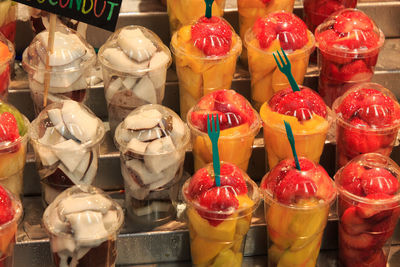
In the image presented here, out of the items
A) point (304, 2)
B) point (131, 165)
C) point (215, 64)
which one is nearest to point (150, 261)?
point (131, 165)

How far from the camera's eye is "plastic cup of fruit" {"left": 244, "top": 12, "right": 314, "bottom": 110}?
9.80ft

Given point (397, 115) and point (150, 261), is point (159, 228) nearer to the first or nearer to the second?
point (150, 261)

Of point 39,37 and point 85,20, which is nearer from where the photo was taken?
point 85,20

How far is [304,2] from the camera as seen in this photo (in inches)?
134

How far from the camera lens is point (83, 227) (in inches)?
89.9

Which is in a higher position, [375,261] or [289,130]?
[289,130]

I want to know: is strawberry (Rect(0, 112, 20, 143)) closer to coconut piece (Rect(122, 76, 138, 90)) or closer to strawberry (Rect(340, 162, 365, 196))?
coconut piece (Rect(122, 76, 138, 90))

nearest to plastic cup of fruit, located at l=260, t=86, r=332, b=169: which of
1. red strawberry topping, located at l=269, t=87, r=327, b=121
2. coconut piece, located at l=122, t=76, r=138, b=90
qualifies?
red strawberry topping, located at l=269, t=87, r=327, b=121

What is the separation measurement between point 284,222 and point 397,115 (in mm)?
644

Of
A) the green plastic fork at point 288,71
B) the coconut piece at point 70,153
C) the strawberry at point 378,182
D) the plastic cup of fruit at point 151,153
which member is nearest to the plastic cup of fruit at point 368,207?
the strawberry at point 378,182

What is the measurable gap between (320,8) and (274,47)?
0.48 meters

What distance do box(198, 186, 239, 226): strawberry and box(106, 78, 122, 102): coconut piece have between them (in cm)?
64

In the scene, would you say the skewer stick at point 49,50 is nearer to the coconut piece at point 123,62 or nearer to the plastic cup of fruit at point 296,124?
the coconut piece at point 123,62

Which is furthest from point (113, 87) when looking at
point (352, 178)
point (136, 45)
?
point (352, 178)
